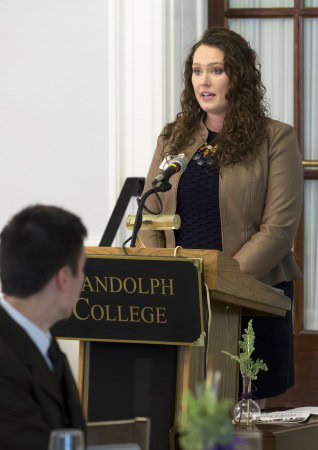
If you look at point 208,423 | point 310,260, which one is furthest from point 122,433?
point 310,260

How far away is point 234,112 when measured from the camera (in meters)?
4.09

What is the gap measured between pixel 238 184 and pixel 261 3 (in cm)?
228

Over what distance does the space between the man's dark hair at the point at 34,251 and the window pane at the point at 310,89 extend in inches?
154

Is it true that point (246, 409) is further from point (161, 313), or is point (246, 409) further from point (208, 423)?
point (208, 423)

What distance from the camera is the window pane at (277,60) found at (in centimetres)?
591

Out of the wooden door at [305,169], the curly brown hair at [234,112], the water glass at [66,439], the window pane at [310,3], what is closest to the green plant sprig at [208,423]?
the water glass at [66,439]

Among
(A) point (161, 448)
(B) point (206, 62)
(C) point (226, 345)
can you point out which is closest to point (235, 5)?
(B) point (206, 62)

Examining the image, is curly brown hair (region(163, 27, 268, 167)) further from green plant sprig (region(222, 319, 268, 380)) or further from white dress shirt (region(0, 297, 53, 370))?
white dress shirt (region(0, 297, 53, 370))

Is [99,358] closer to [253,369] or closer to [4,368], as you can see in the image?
[253,369]

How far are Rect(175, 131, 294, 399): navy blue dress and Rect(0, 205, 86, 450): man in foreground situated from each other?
1.84 m

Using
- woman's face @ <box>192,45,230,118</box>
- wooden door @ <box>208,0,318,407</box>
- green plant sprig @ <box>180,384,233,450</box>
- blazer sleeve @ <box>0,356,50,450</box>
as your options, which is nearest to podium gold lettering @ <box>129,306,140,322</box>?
woman's face @ <box>192,45,230,118</box>

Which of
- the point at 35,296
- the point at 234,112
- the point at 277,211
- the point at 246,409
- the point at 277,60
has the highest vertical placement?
the point at 277,60

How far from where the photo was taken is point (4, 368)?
2.09m

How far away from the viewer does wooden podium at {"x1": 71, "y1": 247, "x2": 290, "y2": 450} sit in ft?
11.0
